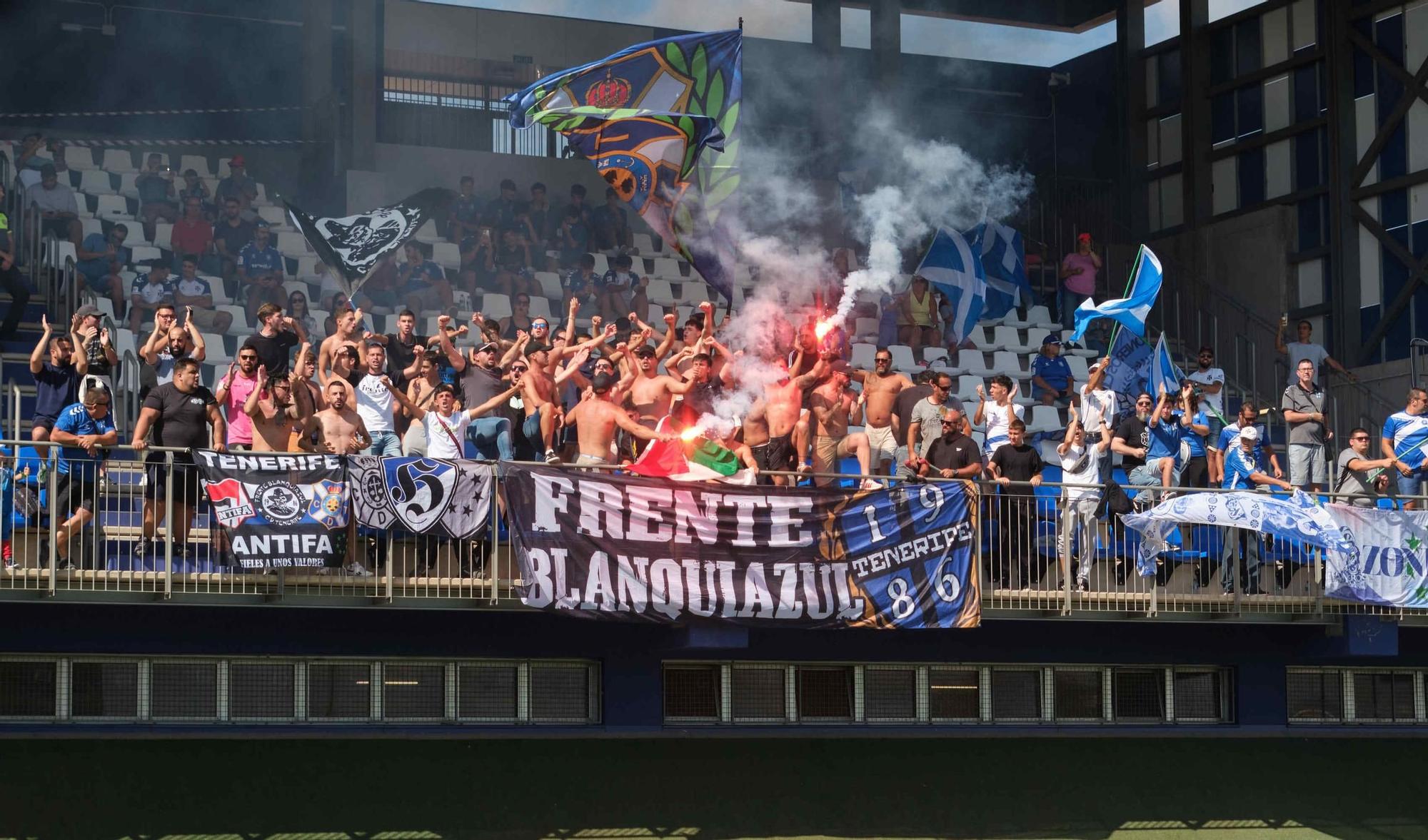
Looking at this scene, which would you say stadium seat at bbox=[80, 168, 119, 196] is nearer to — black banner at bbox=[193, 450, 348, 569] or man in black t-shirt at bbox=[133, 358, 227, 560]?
man in black t-shirt at bbox=[133, 358, 227, 560]

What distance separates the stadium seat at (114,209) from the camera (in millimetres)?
22953

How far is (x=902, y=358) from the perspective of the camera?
23969 millimetres

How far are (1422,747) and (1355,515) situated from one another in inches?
158

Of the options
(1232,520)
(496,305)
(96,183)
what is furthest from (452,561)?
(96,183)

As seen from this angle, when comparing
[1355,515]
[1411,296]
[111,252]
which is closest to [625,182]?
[111,252]

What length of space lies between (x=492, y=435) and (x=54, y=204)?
801 centimetres

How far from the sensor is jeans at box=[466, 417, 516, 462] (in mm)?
17297

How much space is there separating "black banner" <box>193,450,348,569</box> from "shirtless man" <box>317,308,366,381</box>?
6.76ft

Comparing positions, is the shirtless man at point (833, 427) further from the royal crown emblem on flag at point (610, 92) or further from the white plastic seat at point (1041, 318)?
the white plastic seat at point (1041, 318)

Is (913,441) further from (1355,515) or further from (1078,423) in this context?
(1355,515)

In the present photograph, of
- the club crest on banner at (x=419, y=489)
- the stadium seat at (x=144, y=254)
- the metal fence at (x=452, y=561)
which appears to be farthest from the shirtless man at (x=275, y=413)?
the stadium seat at (x=144, y=254)

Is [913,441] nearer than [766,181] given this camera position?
Yes

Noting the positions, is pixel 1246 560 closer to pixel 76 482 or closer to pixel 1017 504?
pixel 1017 504

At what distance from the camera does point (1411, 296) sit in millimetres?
26312
